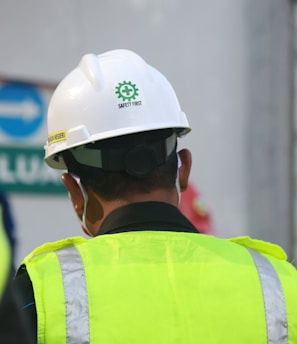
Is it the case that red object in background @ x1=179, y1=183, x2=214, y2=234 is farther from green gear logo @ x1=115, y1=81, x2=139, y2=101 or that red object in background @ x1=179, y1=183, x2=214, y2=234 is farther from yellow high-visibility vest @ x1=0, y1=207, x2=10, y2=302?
yellow high-visibility vest @ x1=0, y1=207, x2=10, y2=302

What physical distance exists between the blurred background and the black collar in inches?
88.8

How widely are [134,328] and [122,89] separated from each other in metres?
0.67

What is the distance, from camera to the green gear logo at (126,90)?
2.13 metres

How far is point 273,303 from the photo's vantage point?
1.85 m

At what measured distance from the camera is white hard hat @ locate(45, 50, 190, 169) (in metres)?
2.10

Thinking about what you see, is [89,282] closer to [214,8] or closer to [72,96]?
[72,96]

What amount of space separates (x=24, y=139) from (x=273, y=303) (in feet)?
8.88

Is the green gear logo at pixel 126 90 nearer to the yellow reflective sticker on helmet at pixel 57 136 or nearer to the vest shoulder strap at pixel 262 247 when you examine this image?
the yellow reflective sticker on helmet at pixel 57 136

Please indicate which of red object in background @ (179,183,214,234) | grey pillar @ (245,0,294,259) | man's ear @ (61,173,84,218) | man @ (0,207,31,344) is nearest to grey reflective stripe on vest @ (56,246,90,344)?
man's ear @ (61,173,84,218)

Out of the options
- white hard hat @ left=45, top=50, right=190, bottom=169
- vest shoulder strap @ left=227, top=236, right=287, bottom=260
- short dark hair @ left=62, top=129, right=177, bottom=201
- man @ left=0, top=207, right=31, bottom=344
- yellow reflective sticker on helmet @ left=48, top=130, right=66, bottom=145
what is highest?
white hard hat @ left=45, top=50, right=190, bottom=169

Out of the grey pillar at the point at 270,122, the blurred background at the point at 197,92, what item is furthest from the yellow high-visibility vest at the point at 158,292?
the grey pillar at the point at 270,122

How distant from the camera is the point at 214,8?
523cm

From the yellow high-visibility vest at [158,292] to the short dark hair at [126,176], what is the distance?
15 cm

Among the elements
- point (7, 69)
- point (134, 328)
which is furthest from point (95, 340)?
point (7, 69)
